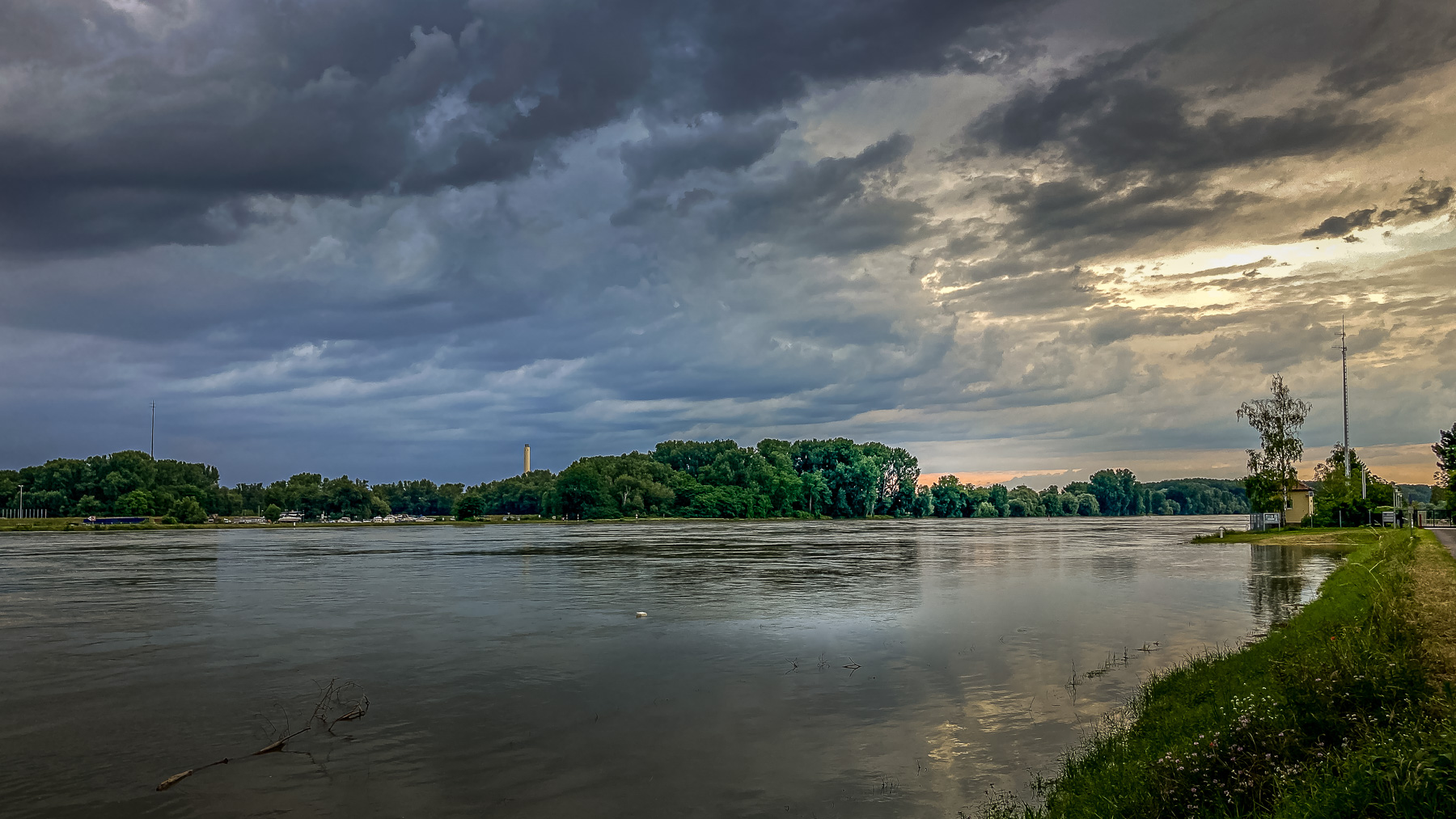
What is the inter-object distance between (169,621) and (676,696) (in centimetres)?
1815

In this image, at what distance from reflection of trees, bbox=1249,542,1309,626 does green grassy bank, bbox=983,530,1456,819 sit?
1050cm

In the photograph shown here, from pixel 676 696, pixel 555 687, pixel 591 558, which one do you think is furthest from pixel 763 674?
pixel 591 558

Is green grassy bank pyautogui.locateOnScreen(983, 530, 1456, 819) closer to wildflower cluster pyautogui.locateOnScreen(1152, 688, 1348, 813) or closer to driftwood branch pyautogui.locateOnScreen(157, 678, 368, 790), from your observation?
wildflower cluster pyautogui.locateOnScreen(1152, 688, 1348, 813)

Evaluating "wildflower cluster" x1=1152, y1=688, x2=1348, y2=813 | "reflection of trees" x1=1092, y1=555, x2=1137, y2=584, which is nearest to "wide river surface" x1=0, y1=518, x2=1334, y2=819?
"reflection of trees" x1=1092, y1=555, x2=1137, y2=584

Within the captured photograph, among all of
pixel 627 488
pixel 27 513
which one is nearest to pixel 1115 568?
pixel 627 488

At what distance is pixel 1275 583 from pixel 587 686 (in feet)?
89.9

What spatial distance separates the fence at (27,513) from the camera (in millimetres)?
154875

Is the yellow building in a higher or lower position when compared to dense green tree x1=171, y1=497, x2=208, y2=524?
higher

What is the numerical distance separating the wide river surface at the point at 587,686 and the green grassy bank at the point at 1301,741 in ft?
4.17

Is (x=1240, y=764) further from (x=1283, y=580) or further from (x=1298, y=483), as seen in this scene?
(x=1298, y=483)

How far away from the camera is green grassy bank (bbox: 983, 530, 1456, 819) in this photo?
18.8 ft

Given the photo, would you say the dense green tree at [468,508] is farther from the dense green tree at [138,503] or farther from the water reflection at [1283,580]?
the water reflection at [1283,580]

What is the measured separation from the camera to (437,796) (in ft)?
32.5

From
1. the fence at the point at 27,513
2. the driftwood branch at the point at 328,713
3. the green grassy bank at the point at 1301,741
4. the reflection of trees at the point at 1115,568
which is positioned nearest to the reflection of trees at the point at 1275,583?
the reflection of trees at the point at 1115,568
